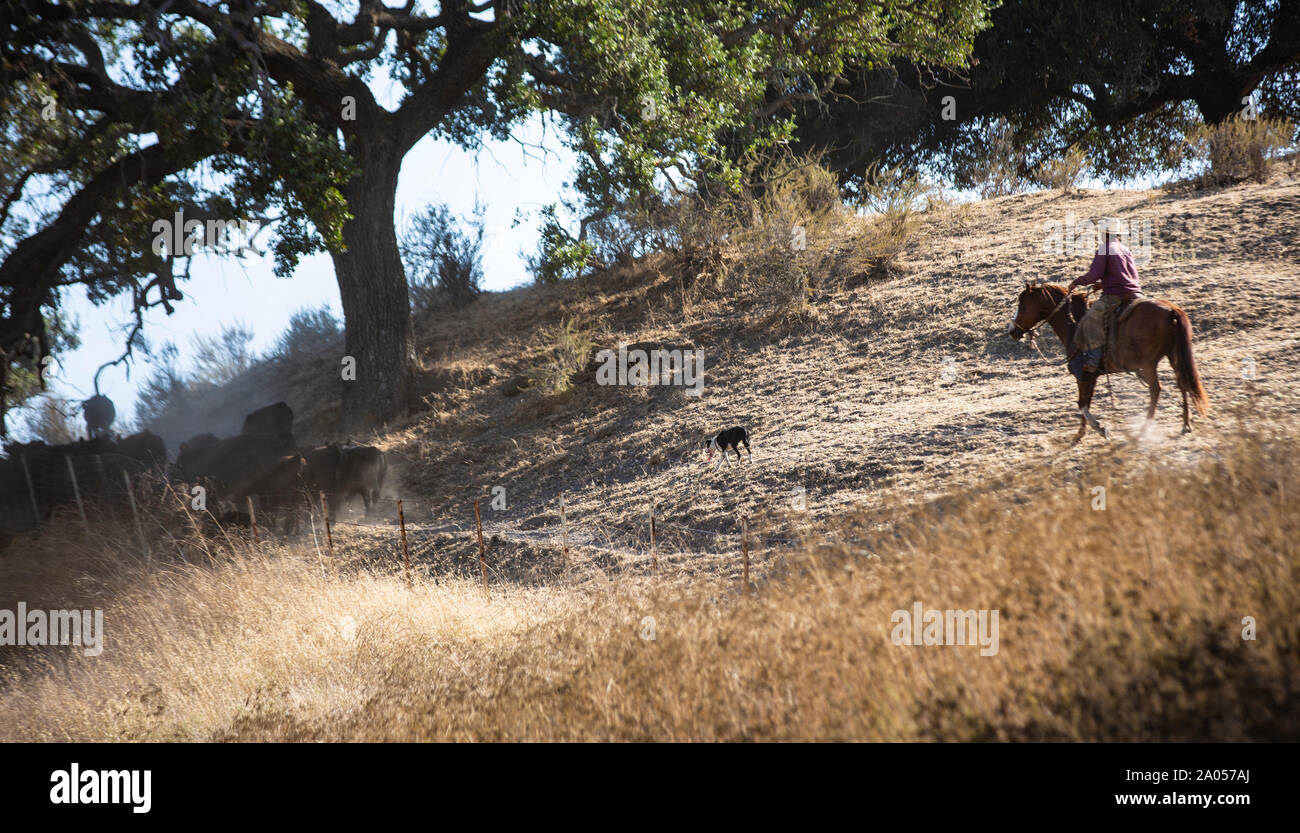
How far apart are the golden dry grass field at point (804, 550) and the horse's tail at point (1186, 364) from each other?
1.21 feet

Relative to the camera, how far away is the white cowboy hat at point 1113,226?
534 inches

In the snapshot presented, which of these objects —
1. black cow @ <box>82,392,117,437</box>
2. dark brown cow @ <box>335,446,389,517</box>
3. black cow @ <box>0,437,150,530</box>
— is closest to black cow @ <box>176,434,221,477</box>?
black cow @ <box>0,437,150,530</box>

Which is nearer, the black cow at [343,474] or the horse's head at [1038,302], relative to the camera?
the horse's head at [1038,302]

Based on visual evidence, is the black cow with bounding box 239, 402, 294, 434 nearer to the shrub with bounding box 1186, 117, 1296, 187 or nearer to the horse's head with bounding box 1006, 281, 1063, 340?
the horse's head with bounding box 1006, 281, 1063, 340

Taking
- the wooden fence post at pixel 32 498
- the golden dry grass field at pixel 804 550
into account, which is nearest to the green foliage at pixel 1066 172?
the golden dry grass field at pixel 804 550

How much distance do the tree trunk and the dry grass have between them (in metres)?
9.07

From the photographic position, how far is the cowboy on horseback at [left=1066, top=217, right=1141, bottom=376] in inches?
301

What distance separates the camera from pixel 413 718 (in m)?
5.13

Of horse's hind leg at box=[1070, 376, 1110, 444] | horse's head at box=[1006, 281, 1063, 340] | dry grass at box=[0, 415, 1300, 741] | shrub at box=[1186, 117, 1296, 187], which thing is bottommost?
dry grass at box=[0, 415, 1300, 741]

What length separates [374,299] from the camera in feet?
53.0

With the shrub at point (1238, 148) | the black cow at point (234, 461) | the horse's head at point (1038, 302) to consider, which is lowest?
the black cow at point (234, 461)

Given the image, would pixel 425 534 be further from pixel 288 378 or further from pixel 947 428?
pixel 288 378

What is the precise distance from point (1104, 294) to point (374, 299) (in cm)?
1270

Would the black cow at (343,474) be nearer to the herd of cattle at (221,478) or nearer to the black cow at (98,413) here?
the herd of cattle at (221,478)
